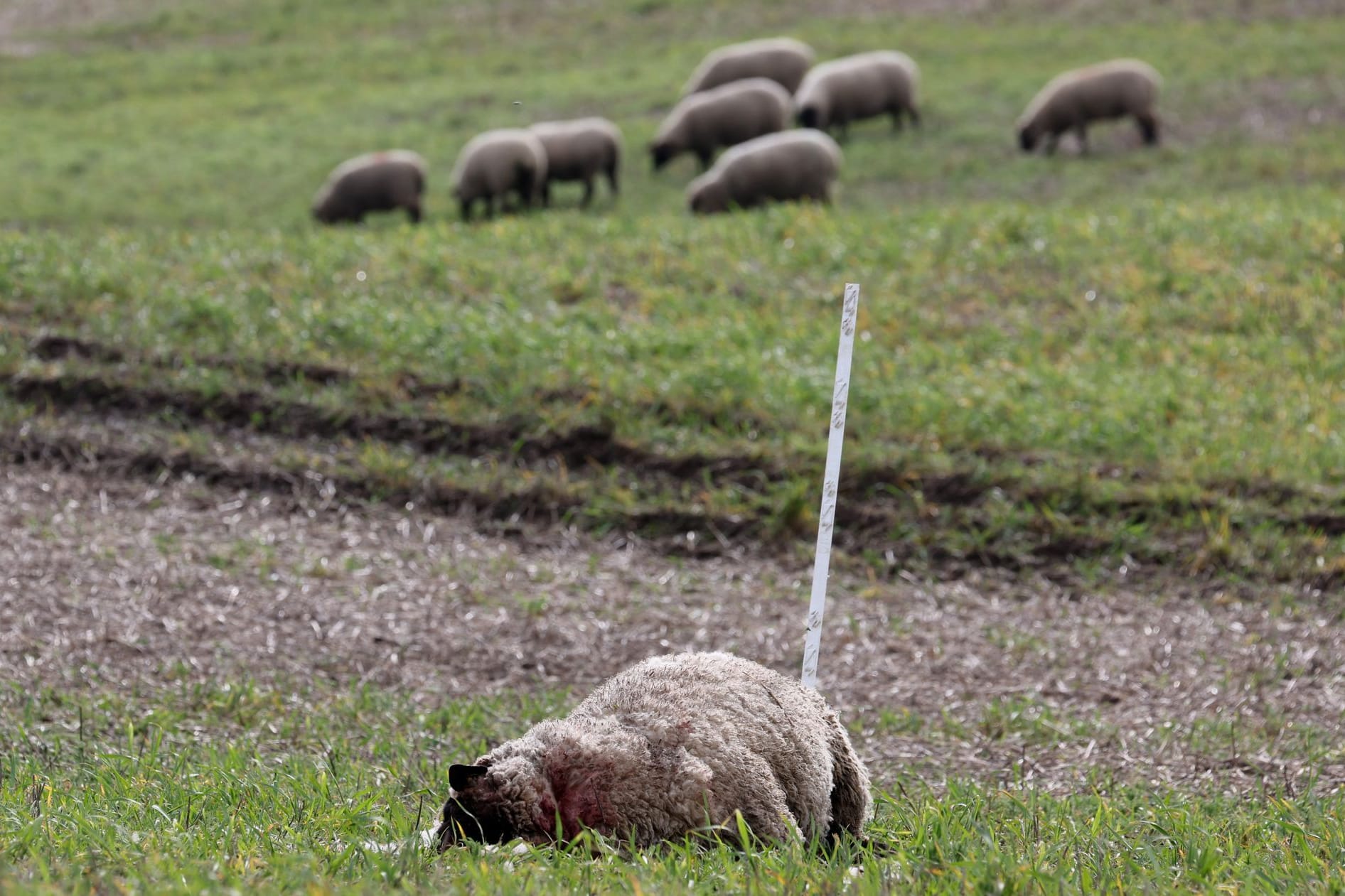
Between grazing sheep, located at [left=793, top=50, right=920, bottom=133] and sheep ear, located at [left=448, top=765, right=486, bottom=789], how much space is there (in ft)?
56.9

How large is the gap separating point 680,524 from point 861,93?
13.5 m

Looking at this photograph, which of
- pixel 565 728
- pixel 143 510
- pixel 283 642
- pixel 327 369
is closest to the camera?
pixel 565 728

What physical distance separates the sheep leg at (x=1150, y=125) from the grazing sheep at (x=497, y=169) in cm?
814

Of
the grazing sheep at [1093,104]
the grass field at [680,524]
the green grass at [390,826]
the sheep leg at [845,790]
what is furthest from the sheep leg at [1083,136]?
the sheep leg at [845,790]

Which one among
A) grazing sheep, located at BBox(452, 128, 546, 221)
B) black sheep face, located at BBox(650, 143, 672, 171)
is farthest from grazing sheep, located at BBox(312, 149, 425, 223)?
black sheep face, located at BBox(650, 143, 672, 171)

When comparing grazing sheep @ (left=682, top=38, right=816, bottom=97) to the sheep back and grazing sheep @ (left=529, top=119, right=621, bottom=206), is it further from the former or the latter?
the sheep back

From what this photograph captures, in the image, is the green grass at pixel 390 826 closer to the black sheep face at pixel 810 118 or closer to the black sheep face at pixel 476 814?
the black sheep face at pixel 476 814

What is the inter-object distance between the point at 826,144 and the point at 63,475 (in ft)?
34.1

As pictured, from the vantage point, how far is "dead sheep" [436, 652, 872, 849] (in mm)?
3078

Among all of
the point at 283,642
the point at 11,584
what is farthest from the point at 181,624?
the point at 11,584

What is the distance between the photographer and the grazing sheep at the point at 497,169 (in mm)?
16484

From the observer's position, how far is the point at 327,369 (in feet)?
28.0

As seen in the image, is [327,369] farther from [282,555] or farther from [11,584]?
[11,584]

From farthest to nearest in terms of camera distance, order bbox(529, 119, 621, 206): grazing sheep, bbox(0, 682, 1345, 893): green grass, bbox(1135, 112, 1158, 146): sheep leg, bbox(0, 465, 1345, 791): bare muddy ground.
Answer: bbox(1135, 112, 1158, 146): sheep leg → bbox(529, 119, 621, 206): grazing sheep → bbox(0, 465, 1345, 791): bare muddy ground → bbox(0, 682, 1345, 893): green grass
